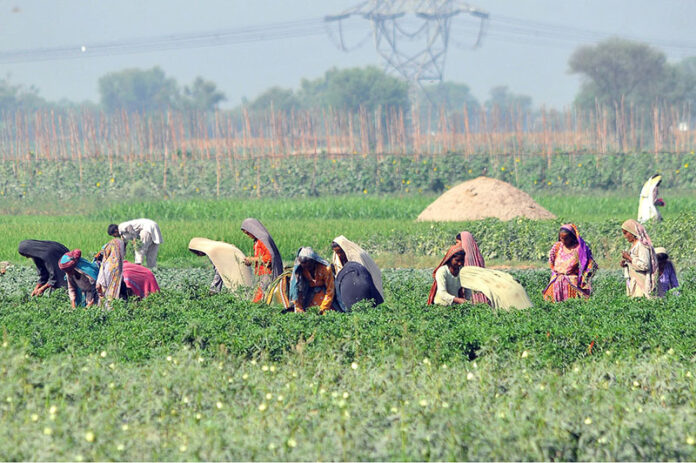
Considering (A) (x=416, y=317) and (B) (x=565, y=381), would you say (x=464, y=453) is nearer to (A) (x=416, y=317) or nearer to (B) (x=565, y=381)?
(B) (x=565, y=381)

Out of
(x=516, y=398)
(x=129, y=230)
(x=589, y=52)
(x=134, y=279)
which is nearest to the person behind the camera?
(x=516, y=398)

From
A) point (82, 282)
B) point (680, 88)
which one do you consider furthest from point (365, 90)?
point (82, 282)

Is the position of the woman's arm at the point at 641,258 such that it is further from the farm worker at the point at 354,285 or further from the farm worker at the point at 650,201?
the farm worker at the point at 650,201

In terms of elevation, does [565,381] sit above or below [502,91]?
below

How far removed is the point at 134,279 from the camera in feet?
44.3

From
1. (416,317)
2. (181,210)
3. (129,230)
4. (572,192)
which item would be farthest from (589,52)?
(416,317)

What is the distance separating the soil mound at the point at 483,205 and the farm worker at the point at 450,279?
14.2m

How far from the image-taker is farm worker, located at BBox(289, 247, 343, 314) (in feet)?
37.5

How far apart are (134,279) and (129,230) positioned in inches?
210

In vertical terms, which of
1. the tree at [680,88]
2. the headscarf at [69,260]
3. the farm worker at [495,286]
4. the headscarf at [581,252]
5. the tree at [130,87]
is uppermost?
the tree at [130,87]

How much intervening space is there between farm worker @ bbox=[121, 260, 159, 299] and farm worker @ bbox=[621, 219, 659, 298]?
6.11m

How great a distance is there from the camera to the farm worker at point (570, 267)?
1252 centimetres

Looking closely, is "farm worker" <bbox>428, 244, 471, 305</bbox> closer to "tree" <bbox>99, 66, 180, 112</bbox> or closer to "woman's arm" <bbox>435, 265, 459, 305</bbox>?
"woman's arm" <bbox>435, 265, 459, 305</bbox>

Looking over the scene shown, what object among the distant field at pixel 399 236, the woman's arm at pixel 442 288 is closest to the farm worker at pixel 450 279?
the woman's arm at pixel 442 288
